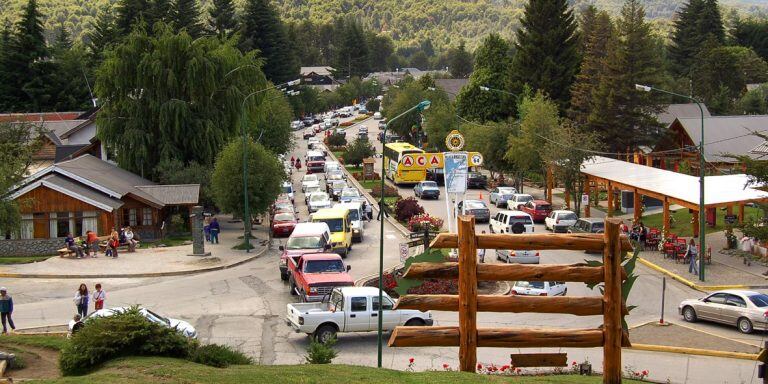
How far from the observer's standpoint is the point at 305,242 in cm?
3722

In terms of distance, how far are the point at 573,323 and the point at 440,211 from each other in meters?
28.3

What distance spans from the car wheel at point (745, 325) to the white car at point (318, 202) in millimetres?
30286

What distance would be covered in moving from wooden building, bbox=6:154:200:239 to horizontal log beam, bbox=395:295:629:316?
1269 inches

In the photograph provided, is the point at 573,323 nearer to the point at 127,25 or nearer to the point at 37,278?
the point at 37,278

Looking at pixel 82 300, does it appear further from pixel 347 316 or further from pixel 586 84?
pixel 586 84

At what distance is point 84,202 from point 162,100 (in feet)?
36.3

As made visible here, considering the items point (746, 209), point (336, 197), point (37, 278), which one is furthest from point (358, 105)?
point (37, 278)

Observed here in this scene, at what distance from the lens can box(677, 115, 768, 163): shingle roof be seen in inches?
2458

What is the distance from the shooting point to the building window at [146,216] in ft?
151

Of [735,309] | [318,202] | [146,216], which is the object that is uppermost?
[318,202]

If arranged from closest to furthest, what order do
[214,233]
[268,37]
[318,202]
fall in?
[214,233], [318,202], [268,37]

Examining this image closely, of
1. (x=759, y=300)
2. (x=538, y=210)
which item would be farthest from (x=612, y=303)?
(x=538, y=210)

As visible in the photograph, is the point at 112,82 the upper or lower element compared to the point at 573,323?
upper

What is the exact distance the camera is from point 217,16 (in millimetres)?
103812
